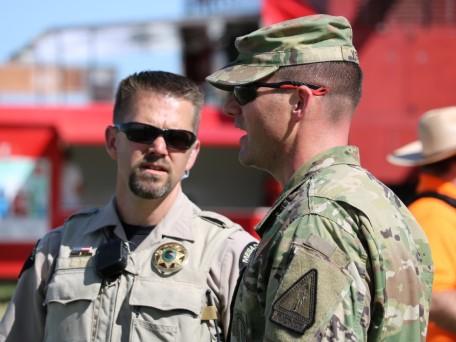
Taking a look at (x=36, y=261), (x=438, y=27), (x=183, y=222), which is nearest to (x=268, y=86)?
(x=183, y=222)

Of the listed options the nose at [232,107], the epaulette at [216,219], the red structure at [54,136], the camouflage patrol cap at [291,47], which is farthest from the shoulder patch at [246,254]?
the red structure at [54,136]

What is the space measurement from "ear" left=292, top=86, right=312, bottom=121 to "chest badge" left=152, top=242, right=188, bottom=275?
1.00 meters

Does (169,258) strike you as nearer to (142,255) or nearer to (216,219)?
(142,255)

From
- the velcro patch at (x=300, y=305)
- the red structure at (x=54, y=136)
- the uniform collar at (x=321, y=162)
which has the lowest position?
the red structure at (x=54, y=136)

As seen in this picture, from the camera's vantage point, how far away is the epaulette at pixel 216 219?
10.6 ft

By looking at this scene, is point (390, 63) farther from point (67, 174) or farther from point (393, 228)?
point (393, 228)

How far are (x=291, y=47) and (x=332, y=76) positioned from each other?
123 millimetres

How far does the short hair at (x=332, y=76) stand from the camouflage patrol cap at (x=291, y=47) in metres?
0.01

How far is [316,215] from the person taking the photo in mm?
2043

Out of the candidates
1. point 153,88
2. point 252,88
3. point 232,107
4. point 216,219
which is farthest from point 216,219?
point 252,88

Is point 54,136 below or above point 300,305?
below

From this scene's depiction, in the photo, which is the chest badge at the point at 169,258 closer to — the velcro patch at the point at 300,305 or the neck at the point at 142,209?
the neck at the point at 142,209

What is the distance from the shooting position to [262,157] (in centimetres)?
229

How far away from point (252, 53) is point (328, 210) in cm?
49
